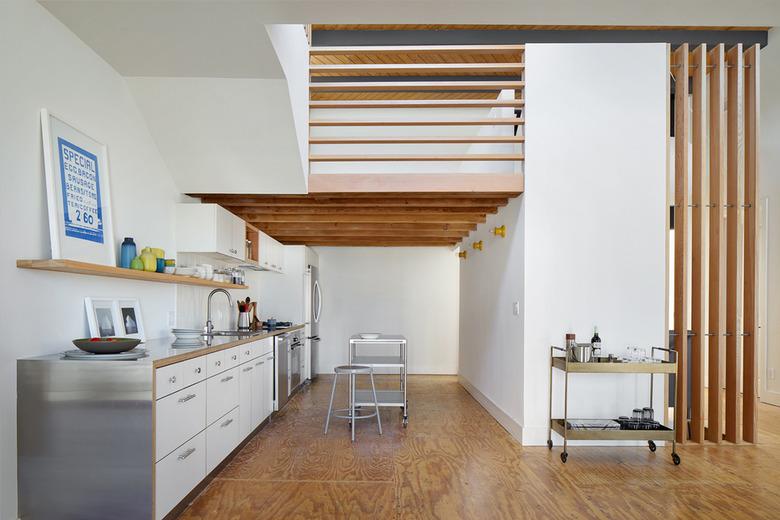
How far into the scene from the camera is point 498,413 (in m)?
5.61

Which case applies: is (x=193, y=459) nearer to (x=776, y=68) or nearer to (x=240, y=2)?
(x=240, y=2)

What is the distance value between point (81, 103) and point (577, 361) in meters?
3.67

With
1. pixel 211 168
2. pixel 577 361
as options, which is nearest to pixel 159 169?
pixel 211 168

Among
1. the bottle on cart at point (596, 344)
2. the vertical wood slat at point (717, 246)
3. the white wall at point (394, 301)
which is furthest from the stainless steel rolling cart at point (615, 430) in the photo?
the white wall at point (394, 301)

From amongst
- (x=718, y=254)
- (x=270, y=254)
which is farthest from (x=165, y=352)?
(x=718, y=254)

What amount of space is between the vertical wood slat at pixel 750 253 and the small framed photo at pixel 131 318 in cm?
472

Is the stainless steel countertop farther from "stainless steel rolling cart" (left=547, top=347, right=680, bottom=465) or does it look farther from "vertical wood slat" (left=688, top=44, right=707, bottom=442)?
"vertical wood slat" (left=688, top=44, right=707, bottom=442)

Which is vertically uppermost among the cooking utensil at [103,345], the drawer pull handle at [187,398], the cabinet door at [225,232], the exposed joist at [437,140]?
the exposed joist at [437,140]

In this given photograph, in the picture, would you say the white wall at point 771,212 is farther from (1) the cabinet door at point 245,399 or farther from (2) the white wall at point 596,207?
(1) the cabinet door at point 245,399

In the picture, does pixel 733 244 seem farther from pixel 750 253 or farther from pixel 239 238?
pixel 239 238

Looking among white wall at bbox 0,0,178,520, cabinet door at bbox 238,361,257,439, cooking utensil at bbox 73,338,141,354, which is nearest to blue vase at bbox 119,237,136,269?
white wall at bbox 0,0,178,520

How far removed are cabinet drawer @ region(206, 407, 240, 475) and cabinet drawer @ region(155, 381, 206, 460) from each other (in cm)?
18

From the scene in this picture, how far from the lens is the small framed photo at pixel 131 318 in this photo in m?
3.66

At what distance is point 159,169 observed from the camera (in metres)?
4.45
